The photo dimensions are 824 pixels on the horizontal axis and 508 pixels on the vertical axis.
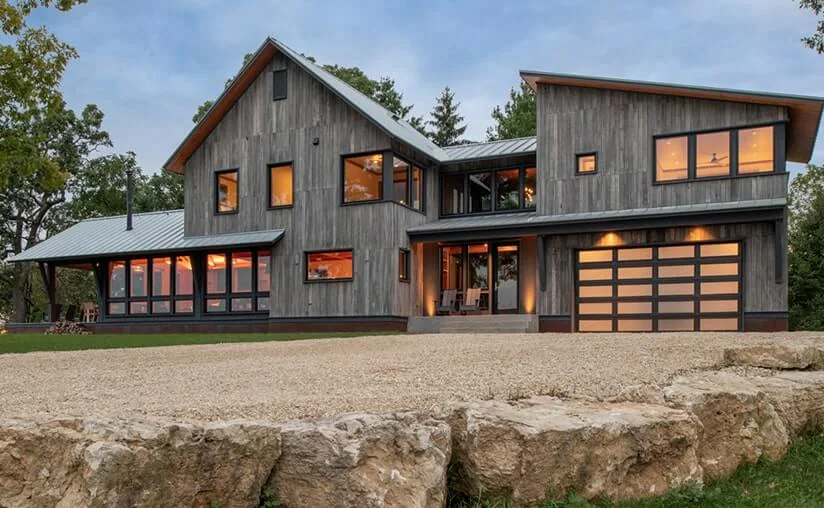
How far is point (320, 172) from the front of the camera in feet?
68.5

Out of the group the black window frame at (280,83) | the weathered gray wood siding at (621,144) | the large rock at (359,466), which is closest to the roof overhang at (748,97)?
the weathered gray wood siding at (621,144)

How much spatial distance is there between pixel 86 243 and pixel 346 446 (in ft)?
78.8

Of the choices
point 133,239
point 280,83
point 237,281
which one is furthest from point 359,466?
point 133,239

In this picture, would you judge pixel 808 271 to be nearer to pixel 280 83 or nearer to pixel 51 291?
pixel 280 83

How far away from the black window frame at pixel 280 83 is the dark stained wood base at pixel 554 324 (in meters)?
10.1

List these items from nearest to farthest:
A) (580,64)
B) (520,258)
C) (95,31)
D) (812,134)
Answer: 1. (812,134)
2. (520,258)
3. (95,31)
4. (580,64)

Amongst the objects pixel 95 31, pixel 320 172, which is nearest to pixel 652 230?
pixel 320 172

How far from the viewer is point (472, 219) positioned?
21.1 metres

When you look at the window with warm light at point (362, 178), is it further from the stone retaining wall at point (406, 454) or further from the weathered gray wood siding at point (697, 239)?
the stone retaining wall at point (406, 454)

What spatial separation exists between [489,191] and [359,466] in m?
18.8

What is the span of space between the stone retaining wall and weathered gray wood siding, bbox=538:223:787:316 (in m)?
11.9

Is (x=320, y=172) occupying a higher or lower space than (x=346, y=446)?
higher

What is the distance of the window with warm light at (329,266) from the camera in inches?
798

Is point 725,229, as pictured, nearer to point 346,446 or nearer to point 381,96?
point 346,446
